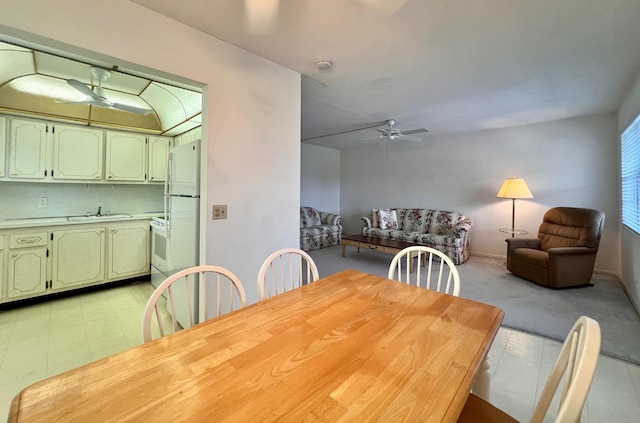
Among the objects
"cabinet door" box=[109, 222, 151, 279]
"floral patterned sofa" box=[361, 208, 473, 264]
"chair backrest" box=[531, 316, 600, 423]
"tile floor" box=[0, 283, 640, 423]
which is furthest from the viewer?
"floral patterned sofa" box=[361, 208, 473, 264]

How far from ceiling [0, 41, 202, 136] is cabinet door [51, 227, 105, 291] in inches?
53.3

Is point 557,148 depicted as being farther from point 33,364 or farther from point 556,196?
point 33,364

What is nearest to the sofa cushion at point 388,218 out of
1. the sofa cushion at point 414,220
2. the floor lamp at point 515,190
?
the sofa cushion at point 414,220

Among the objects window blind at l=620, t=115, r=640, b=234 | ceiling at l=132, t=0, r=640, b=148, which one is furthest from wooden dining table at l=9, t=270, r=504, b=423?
window blind at l=620, t=115, r=640, b=234

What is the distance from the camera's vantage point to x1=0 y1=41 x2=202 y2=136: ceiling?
245 cm

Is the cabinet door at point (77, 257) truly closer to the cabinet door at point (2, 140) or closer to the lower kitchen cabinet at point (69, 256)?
the lower kitchen cabinet at point (69, 256)

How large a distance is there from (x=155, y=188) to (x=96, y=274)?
56.7 inches

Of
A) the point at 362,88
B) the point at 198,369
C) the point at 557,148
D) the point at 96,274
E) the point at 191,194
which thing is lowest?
the point at 96,274

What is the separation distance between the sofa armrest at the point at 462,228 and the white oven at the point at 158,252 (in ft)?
14.6

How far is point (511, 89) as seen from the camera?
10.1 feet

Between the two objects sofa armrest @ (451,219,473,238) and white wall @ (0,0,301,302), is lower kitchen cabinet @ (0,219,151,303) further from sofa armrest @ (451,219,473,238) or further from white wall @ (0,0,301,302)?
sofa armrest @ (451,219,473,238)

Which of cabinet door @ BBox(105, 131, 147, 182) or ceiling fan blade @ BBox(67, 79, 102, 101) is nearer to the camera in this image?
ceiling fan blade @ BBox(67, 79, 102, 101)

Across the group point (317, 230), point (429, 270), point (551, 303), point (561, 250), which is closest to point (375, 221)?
point (317, 230)

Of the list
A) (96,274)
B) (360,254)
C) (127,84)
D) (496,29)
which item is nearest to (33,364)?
(96,274)
